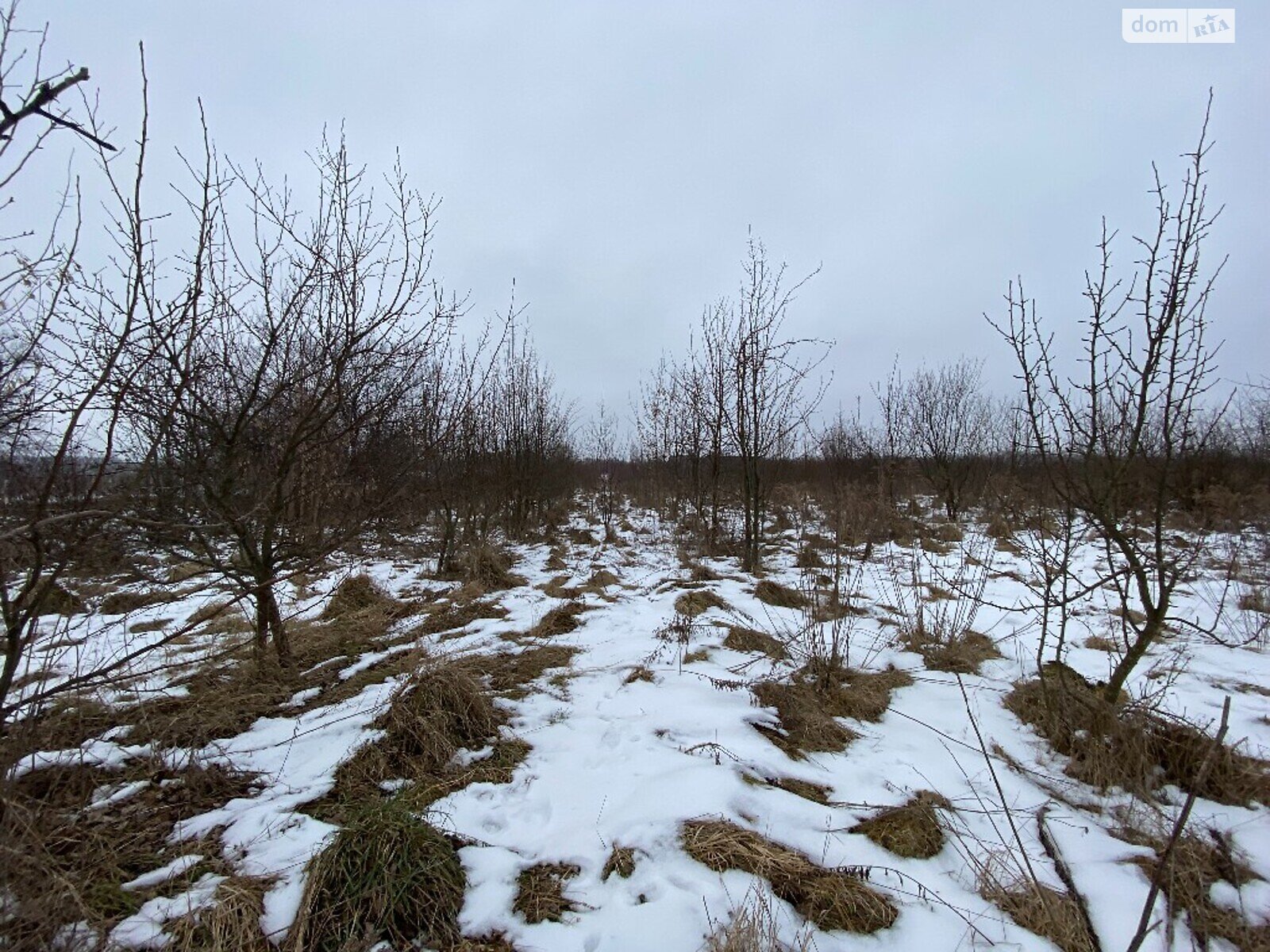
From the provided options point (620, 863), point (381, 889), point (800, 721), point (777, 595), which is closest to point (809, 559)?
point (777, 595)

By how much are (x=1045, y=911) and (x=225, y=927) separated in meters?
2.60

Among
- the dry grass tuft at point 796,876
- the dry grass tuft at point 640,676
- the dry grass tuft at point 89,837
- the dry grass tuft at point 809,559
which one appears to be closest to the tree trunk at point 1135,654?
the dry grass tuft at point 809,559

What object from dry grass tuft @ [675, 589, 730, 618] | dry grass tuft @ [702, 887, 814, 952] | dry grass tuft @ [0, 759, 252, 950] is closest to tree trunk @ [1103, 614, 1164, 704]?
dry grass tuft @ [702, 887, 814, 952]

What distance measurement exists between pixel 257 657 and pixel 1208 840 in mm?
5083

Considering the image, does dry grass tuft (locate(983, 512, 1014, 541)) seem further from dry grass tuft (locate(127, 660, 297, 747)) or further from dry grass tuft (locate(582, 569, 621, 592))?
dry grass tuft (locate(127, 660, 297, 747))

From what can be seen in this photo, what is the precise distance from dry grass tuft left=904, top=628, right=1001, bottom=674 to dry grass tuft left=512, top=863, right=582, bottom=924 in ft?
9.81

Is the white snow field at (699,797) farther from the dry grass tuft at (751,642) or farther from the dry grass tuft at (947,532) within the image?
the dry grass tuft at (947,532)

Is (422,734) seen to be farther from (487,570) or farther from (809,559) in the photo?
(487,570)

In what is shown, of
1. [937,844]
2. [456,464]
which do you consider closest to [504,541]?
[456,464]

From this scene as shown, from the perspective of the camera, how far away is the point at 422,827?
1983 mm

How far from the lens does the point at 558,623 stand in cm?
521

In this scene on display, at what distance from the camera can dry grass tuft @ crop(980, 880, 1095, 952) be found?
Result: 1.71 metres

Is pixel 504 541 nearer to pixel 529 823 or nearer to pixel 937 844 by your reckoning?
pixel 529 823

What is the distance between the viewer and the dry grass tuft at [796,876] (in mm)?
1832
